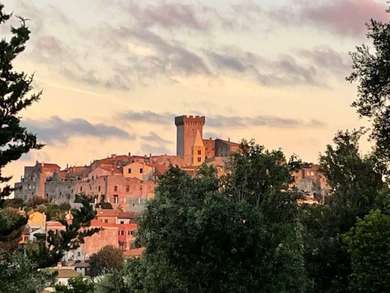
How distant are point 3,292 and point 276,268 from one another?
11.6 m

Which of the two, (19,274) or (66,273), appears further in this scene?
(66,273)

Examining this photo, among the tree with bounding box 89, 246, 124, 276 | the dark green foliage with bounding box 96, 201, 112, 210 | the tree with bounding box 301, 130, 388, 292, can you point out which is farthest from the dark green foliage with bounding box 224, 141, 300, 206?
the dark green foliage with bounding box 96, 201, 112, 210

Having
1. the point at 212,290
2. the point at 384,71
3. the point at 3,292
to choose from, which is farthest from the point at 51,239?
the point at 384,71

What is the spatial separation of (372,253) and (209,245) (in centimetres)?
965

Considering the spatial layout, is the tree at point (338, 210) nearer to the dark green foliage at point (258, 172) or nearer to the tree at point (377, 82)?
the dark green foliage at point (258, 172)

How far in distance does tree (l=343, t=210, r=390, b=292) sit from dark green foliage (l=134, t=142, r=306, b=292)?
3903 millimetres

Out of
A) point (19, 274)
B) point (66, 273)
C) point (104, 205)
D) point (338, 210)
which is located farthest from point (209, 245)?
point (104, 205)

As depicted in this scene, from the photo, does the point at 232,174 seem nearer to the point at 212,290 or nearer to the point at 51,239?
the point at 212,290

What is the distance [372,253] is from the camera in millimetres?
38406

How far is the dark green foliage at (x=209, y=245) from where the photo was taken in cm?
3234

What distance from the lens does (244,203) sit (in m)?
33.5

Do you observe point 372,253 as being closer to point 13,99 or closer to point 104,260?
point 13,99

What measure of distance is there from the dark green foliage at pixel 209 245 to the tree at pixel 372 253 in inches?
154

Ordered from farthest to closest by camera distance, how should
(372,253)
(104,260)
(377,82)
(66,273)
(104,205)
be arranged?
1. (104,205)
2. (104,260)
3. (66,273)
4. (372,253)
5. (377,82)
